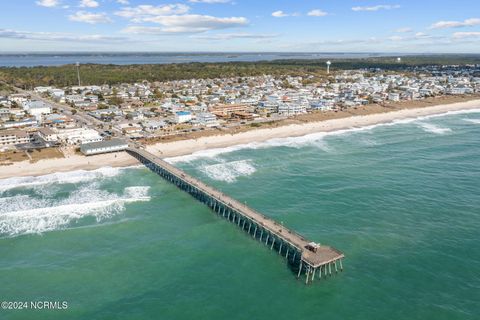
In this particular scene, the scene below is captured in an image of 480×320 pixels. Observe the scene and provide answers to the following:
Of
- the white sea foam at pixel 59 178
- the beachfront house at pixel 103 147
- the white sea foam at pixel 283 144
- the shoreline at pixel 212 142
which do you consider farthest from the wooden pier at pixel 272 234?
the beachfront house at pixel 103 147

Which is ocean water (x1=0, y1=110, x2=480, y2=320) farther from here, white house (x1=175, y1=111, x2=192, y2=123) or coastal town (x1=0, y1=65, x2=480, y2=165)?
white house (x1=175, y1=111, x2=192, y2=123)

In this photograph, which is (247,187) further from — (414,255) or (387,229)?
(414,255)

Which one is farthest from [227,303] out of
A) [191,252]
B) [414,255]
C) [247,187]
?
[247,187]

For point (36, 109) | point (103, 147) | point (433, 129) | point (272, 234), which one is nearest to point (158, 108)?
point (36, 109)

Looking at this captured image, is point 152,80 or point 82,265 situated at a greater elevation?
point 152,80

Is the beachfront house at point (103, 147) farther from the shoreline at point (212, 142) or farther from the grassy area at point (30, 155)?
the grassy area at point (30, 155)

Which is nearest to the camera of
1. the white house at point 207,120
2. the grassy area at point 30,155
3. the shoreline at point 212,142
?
the shoreline at point 212,142
